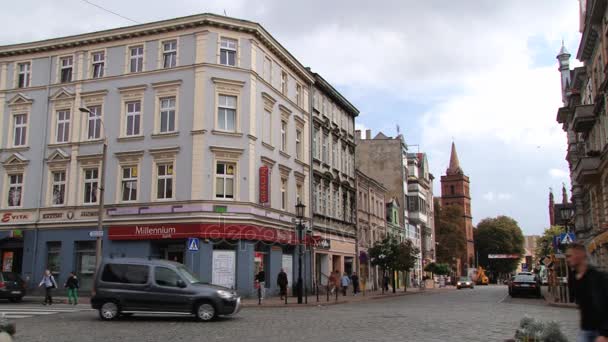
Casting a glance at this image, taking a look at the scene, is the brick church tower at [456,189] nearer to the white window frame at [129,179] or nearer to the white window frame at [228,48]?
the white window frame at [228,48]

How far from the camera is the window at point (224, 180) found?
31.0 meters

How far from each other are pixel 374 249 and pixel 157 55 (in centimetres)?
2362

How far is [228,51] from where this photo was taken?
107ft

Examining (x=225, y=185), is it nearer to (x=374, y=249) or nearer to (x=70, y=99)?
(x=70, y=99)

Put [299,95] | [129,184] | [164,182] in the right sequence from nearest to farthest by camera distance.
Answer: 1. [164,182]
2. [129,184]
3. [299,95]

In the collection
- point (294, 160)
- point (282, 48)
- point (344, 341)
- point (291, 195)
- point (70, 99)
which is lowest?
point (344, 341)

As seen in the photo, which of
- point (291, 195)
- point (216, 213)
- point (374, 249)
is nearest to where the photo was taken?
point (216, 213)

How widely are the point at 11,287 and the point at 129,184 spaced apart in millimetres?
8029

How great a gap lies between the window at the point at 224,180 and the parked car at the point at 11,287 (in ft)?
33.0

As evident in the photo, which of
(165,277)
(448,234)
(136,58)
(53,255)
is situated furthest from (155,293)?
(448,234)

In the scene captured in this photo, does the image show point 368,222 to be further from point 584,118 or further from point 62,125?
point 62,125

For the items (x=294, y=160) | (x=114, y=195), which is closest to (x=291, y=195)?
(x=294, y=160)

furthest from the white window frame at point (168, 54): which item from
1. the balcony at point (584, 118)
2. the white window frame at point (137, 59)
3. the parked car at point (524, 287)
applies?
the parked car at point (524, 287)

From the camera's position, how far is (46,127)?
34.8m
